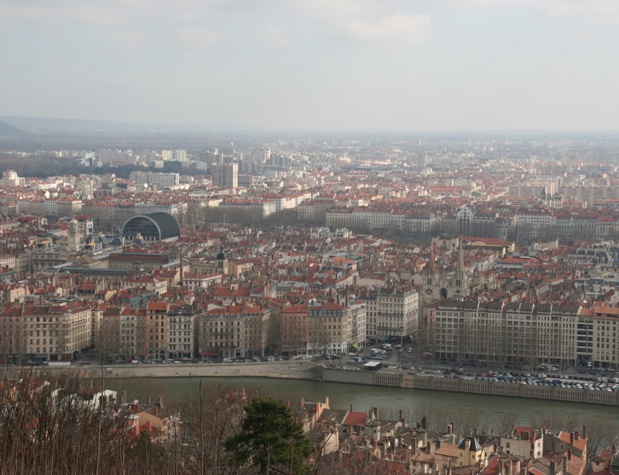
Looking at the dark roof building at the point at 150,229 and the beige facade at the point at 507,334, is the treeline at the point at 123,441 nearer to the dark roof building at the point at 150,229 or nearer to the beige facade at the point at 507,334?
the beige facade at the point at 507,334

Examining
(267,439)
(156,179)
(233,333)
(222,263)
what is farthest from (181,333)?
(156,179)

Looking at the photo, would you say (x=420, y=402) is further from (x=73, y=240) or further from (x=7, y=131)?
(x=7, y=131)

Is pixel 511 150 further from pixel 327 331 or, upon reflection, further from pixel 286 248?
pixel 327 331

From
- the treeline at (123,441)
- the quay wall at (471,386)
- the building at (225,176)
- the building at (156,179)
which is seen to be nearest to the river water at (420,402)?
the quay wall at (471,386)

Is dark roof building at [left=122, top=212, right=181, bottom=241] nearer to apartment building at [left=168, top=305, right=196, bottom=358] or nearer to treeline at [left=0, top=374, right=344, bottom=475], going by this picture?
apartment building at [left=168, top=305, right=196, bottom=358]

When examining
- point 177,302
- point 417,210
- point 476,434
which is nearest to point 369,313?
point 177,302

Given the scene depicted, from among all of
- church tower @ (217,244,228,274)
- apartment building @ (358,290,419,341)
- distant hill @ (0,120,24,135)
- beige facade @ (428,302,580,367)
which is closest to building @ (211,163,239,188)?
church tower @ (217,244,228,274)
